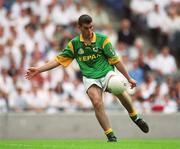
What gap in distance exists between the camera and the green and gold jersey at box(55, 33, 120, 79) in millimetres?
14578

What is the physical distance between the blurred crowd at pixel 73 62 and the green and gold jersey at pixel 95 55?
21.5 ft

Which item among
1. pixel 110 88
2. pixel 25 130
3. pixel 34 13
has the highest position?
pixel 34 13

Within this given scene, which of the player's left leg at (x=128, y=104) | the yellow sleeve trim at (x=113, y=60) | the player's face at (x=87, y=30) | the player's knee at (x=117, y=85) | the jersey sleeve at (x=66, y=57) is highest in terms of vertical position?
the player's face at (x=87, y=30)

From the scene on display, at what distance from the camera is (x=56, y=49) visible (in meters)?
23.1

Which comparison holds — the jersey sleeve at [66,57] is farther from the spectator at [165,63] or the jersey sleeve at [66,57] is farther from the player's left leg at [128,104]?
the spectator at [165,63]

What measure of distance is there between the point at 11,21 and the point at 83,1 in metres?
2.50

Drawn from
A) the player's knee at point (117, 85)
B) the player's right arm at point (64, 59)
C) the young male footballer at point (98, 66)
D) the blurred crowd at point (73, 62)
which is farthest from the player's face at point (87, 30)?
the blurred crowd at point (73, 62)

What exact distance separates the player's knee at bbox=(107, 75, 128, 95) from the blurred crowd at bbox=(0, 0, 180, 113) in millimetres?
6690

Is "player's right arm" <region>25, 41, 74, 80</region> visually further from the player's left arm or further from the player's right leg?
the player's right leg

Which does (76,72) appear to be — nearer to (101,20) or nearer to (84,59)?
→ (101,20)

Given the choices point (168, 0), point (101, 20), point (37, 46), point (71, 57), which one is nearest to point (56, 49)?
point (37, 46)

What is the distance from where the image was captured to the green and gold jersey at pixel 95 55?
1458 cm

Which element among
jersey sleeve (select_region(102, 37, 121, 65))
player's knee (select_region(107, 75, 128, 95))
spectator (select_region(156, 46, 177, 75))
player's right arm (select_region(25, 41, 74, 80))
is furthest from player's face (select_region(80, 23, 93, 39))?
spectator (select_region(156, 46, 177, 75))

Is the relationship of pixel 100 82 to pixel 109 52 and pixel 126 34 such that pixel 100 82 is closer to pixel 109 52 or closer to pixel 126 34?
pixel 109 52
